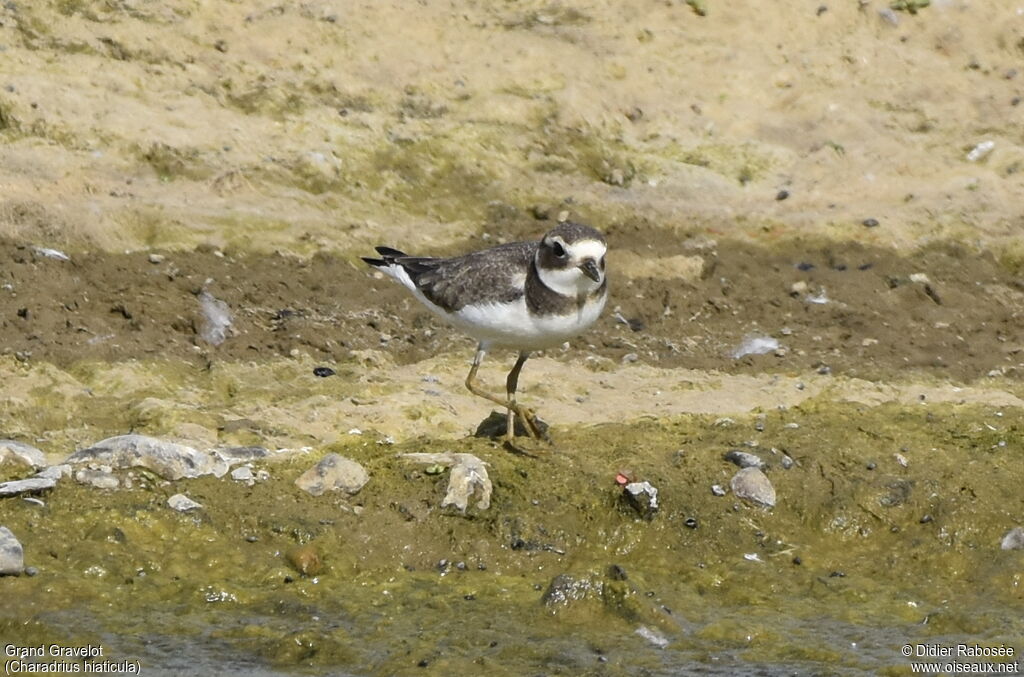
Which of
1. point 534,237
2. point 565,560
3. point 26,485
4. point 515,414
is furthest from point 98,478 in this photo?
point 534,237

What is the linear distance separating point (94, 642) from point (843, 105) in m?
9.31

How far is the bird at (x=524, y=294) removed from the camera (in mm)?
8078

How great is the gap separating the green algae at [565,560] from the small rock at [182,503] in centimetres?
5

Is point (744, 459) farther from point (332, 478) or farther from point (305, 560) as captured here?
point (305, 560)

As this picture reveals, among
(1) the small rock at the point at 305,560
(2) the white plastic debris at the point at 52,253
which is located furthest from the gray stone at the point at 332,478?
(2) the white plastic debris at the point at 52,253

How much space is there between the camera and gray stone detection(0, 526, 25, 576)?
6.75 metres

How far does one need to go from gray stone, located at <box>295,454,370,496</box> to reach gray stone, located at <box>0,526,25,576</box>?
55.3 inches

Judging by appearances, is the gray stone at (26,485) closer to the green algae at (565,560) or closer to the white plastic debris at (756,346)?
the green algae at (565,560)

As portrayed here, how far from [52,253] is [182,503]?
3710mm

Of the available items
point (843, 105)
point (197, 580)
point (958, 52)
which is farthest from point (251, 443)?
point (958, 52)

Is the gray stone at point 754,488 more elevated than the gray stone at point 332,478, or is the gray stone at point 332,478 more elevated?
the gray stone at point 332,478

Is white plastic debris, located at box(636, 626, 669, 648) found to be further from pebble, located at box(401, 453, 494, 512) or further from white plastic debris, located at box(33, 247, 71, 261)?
white plastic debris, located at box(33, 247, 71, 261)

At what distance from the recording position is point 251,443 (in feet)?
27.7

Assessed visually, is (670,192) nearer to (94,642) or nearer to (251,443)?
(251,443)
